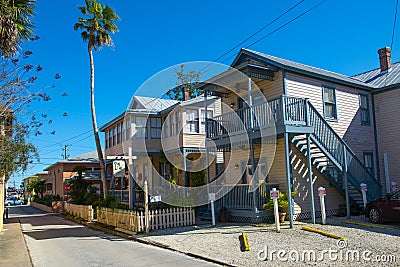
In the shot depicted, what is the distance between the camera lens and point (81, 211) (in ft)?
75.5

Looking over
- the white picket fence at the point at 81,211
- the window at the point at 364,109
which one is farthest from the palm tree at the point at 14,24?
the window at the point at 364,109

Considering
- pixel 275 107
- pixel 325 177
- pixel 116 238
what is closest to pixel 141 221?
pixel 116 238

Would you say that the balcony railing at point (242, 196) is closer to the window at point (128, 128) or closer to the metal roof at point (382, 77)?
the metal roof at point (382, 77)

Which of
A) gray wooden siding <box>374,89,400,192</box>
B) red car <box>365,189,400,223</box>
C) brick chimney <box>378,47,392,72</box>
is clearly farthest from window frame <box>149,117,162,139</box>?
red car <box>365,189,400,223</box>

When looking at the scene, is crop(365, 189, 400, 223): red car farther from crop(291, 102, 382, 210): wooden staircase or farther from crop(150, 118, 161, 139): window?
crop(150, 118, 161, 139): window

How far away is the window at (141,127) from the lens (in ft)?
86.1

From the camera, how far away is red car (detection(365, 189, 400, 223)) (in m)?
13.3

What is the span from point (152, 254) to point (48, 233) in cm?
879

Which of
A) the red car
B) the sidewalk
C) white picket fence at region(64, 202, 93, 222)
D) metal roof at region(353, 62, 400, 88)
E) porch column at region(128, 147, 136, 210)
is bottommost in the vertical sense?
the sidewalk

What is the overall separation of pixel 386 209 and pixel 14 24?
13.5 m

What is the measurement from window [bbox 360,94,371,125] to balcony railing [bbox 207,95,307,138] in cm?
617

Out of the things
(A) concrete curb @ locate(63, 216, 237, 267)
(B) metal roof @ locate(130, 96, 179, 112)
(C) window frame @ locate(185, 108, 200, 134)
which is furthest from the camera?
(B) metal roof @ locate(130, 96, 179, 112)

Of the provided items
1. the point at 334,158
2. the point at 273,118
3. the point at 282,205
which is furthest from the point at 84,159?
the point at 334,158

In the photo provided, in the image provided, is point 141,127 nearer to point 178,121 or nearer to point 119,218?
point 178,121
